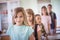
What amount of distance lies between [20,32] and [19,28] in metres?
0.04

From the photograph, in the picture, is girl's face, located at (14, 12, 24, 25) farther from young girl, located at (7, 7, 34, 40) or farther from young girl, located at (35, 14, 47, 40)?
young girl, located at (35, 14, 47, 40)

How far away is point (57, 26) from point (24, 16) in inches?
12.9

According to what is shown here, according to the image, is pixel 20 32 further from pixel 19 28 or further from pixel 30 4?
pixel 30 4

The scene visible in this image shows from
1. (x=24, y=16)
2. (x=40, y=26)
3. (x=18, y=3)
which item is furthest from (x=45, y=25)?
(x=18, y=3)

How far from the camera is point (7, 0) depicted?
0.95m

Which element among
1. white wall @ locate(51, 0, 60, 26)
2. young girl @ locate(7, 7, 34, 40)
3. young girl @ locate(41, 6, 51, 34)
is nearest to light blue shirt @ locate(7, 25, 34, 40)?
young girl @ locate(7, 7, 34, 40)

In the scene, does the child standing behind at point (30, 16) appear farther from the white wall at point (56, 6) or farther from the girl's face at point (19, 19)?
the white wall at point (56, 6)

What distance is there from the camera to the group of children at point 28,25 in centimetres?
93

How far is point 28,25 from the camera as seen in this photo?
943 mm

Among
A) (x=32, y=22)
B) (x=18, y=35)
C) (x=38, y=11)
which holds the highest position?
(x=38, y=11)

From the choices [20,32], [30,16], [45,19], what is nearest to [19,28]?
[20,32]

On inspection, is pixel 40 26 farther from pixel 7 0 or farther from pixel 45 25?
pixel 7 0

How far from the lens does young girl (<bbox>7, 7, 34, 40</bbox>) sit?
928mm

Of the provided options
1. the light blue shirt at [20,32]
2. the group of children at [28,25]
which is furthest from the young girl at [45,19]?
the light blue shirt at [20,32]
